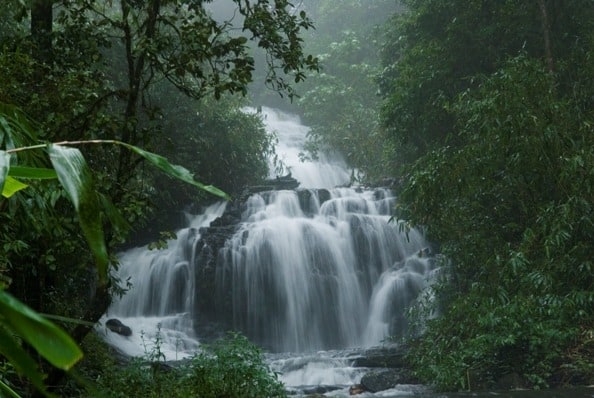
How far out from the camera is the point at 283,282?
15133 mm

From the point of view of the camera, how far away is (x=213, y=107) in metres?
17.8

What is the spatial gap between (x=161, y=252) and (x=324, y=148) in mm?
12223

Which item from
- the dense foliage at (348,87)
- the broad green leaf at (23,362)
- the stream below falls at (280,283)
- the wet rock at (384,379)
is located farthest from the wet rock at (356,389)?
the dense foliage at (348,87)

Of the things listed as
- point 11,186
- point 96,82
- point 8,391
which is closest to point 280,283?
point 96,82

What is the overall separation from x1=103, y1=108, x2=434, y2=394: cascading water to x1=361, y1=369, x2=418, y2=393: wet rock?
13.7ft

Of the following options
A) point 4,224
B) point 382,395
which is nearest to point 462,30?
point 382,395

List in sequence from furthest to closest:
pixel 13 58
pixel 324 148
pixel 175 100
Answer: pixel 324 148 < pixel 175 100 < pixel 13 58

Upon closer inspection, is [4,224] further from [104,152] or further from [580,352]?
[580,352]

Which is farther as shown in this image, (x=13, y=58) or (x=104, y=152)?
(x=104, y=152)

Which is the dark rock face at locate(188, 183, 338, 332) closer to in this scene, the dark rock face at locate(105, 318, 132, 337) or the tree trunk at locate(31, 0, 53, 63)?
the dark rock face at locate(105, 318, 132, 337)

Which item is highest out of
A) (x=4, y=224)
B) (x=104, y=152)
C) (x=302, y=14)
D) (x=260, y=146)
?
(x=260, y=146)

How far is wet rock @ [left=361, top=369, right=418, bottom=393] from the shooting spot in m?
9.27

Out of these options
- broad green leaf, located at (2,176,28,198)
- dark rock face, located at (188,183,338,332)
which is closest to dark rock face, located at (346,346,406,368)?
dark rock face, located at (188,183,338,332)

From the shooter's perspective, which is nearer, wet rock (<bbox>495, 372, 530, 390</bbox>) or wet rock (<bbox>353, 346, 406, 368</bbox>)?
wet rock (<bbox>495, 372, 530, 390</bbox>)
